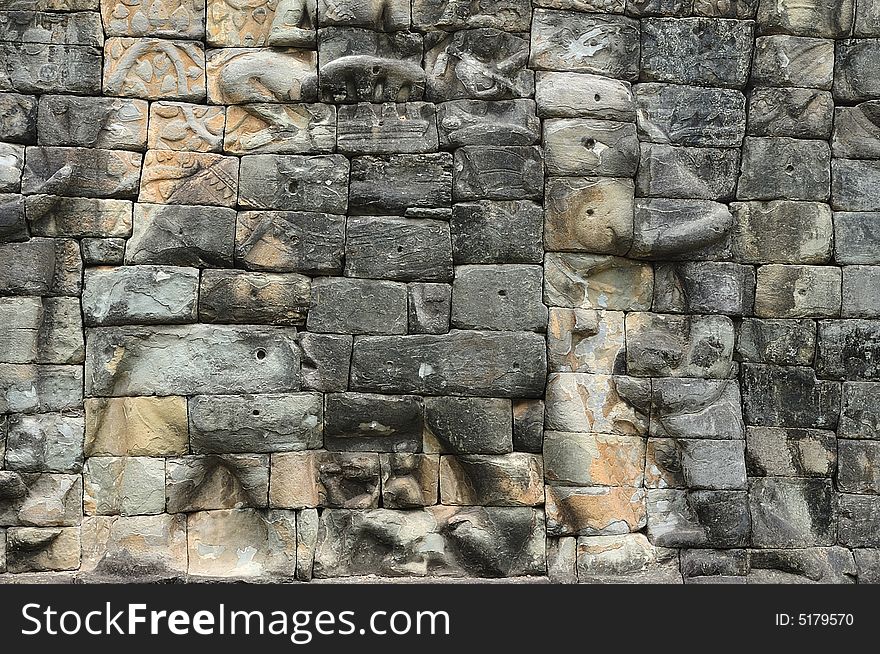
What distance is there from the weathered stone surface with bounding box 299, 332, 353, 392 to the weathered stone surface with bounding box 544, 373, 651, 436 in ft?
4.15

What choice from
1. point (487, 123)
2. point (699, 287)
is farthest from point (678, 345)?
point (487, 123)

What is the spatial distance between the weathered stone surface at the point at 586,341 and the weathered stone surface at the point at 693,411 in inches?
12.4

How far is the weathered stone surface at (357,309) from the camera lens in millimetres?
6578

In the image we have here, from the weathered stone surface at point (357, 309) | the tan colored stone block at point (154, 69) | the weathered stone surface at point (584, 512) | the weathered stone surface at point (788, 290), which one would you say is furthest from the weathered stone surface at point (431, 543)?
the tan colored stone block at point (154, 69)

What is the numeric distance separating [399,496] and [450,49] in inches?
109

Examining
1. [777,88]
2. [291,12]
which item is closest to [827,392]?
[777,88]

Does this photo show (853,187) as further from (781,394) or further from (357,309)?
(357,309)

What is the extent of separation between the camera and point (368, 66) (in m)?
6.56

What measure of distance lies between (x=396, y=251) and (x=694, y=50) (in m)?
2.31

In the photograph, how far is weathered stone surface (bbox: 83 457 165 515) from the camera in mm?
6461

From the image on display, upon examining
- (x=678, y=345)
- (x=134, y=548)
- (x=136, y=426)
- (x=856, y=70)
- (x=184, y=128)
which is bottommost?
(x=134, y=548)

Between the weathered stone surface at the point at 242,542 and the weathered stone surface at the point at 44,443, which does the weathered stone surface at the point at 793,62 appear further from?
the weathered stone surface at the point at 44,443

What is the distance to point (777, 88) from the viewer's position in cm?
699

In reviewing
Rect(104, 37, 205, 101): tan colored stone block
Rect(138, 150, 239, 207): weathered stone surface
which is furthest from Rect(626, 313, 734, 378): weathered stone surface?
Rect(104, 37, 205, 101): tan colored stone block
